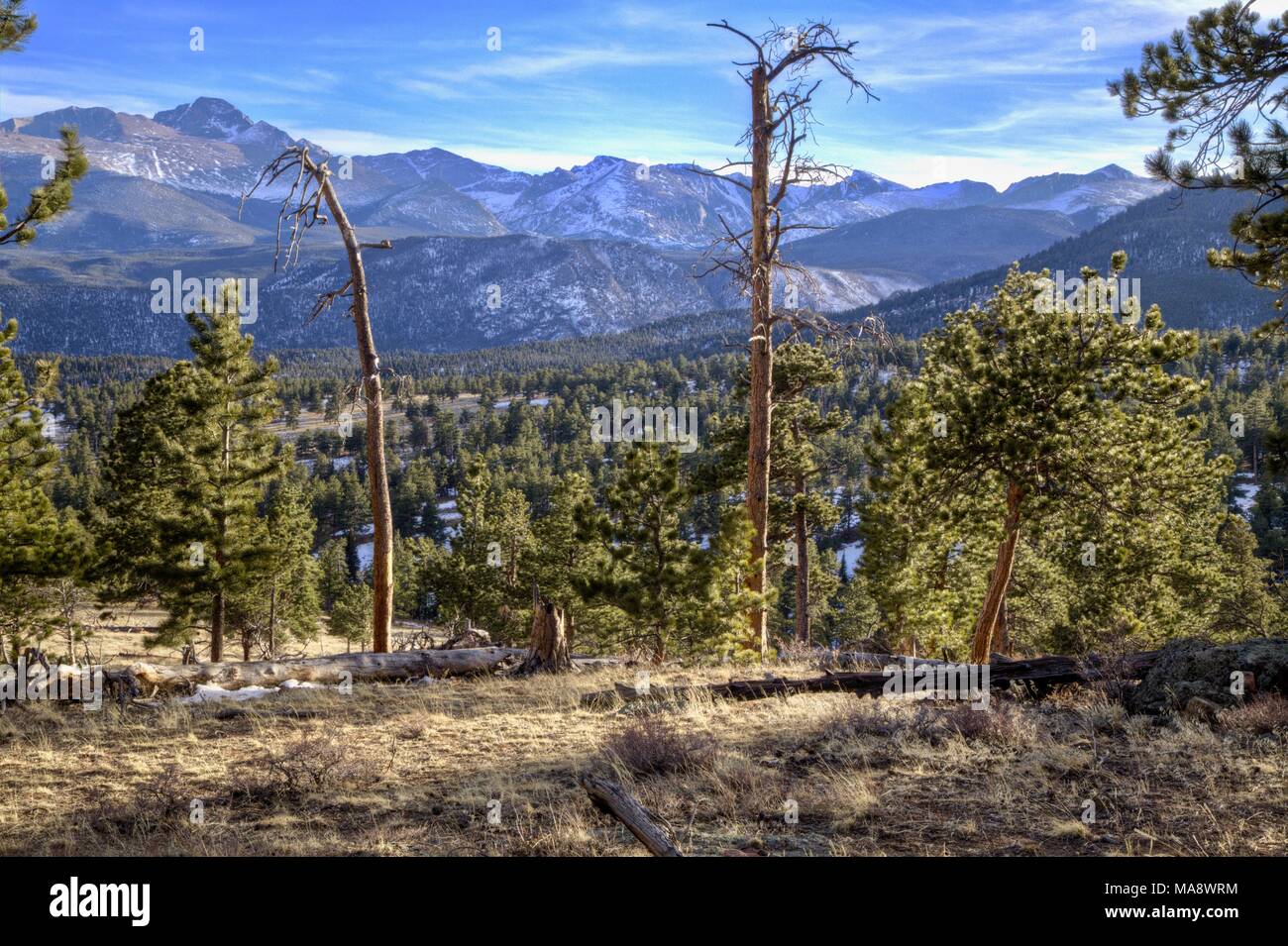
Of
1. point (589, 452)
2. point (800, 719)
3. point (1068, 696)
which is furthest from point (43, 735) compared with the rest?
point (589, 452)

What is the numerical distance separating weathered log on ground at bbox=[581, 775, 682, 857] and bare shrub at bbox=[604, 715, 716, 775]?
173 cm

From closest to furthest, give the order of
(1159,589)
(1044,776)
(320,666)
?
(1044,776) → (320,666) → (1159,589)

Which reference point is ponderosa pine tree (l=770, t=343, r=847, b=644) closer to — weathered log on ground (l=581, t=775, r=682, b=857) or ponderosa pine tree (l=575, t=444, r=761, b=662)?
ponderosa pine tree (l=575, t=444, r=761, b=662)

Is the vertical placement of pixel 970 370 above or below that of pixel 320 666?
above

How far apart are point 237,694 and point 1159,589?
2956 cm

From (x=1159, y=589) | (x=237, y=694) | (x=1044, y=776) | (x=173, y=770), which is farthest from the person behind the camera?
(x=1159, y=589)

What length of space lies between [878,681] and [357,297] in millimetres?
11114

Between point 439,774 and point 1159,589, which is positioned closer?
point 439,774

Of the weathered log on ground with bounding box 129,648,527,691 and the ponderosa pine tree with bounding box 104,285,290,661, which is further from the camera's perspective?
the ponderosa pine tree with bounding box 104,285,290,661

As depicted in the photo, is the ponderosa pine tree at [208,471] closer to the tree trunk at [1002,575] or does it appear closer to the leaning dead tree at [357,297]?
the leaning dead tree at [357,297]

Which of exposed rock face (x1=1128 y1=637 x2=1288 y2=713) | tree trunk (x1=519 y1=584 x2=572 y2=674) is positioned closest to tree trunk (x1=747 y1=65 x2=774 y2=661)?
tree trunk (x1=519 y1=584 x2=572 y2=674)

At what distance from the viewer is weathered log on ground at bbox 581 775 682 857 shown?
14.9 feet
